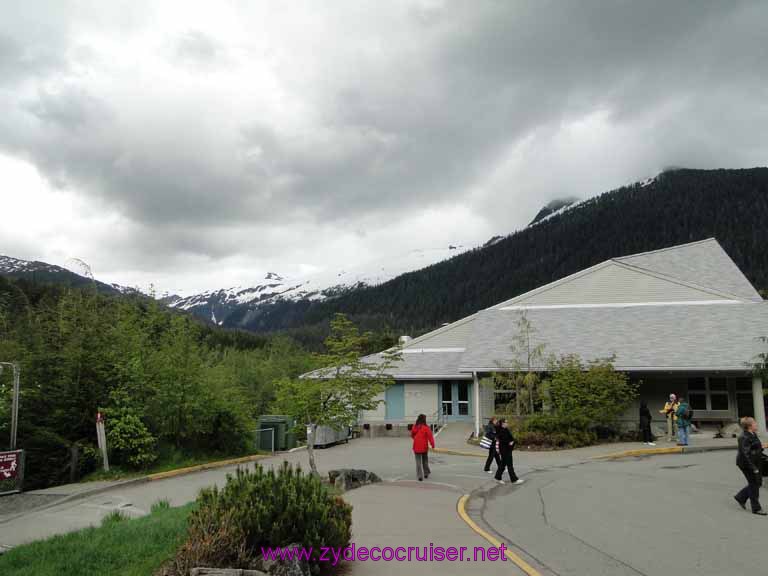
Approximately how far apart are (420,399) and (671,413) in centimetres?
1458

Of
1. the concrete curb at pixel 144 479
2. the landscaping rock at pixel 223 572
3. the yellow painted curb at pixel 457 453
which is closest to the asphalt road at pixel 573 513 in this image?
the concrete curb at pixel 144 479

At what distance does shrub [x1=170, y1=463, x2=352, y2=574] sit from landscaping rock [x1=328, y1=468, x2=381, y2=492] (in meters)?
6.46

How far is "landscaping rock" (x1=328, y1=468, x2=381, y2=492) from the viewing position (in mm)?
13484

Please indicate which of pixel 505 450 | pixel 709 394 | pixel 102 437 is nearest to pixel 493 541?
pixel 505 450

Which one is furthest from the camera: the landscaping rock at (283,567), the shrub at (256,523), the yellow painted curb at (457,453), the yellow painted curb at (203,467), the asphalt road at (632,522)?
the yellow painted curb at (457,453)

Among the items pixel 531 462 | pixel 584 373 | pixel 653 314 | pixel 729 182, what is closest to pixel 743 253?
pixel 729 182

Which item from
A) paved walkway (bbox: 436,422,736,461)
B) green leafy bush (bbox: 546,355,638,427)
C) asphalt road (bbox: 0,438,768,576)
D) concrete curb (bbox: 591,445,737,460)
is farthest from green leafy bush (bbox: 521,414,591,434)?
asphalt road (bbox: 0,438,768,576)

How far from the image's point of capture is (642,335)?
1070 inches

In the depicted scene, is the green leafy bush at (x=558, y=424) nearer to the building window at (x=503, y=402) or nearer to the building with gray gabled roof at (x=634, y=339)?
the building window at (x=503, y=402)

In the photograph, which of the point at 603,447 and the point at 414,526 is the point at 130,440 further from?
the point at 603,447

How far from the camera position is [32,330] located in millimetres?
17375

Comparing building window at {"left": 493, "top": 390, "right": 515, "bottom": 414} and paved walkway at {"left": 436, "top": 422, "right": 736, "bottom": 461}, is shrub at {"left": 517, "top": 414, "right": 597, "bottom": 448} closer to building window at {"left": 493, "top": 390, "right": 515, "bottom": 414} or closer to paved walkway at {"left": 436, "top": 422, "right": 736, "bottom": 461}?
paved walkway at {"left": 436, "top": 422, "right": 736, "bottom": 461}

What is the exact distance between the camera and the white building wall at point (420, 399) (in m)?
33.5

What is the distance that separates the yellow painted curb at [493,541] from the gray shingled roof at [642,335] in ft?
51.2
